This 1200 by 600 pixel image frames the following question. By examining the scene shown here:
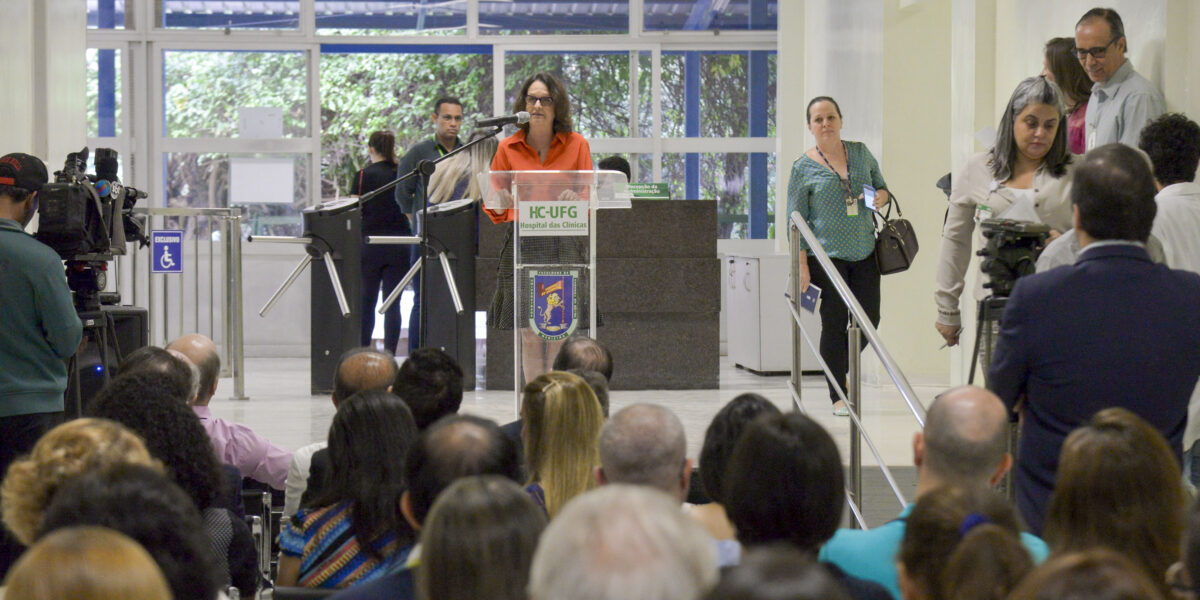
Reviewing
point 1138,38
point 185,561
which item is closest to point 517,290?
point 1138,38

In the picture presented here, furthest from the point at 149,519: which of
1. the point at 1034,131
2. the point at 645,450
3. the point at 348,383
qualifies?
the point at 1034,131

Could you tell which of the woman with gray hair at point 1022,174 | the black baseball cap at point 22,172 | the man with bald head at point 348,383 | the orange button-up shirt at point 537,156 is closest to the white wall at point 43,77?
the black baseball cap at point 22,172

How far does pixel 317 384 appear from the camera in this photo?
21.4 ft

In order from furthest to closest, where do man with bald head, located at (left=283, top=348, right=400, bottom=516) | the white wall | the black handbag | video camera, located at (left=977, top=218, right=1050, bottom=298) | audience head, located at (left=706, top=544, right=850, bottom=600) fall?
the white wall → the black handbag → video camera, located at (left=977, top=218, right=1050, bottom=298) → man with bald head, located at (left=283, top=348, right=400, bottom=516) → audience head, located at (left=706, top=544, right=850, bottom=600)

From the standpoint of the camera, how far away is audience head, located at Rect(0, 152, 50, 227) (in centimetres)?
391

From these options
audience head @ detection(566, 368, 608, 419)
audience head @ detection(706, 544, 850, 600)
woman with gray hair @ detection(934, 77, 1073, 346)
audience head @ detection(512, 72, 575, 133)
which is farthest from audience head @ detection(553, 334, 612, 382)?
audience head @ detection(706, 544, 850, 600)

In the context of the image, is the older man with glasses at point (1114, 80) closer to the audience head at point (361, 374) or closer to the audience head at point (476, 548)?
the audience head at point (361, 374)

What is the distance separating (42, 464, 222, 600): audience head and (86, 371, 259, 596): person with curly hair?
0.80m


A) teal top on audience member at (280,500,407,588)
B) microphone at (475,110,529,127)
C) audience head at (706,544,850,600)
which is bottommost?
teal top on audience member at (280,500,407,588)

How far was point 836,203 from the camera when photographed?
5445 mm

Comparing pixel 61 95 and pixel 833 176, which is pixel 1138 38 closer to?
pixel 833 176

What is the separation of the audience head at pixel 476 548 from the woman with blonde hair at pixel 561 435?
3.50 feet

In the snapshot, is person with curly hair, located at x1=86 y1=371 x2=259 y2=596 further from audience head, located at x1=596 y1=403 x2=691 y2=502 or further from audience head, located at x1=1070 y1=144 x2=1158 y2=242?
audience head, located at x1=1070 y1=144 x2=1158 y2=242

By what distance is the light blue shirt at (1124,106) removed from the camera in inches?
162
